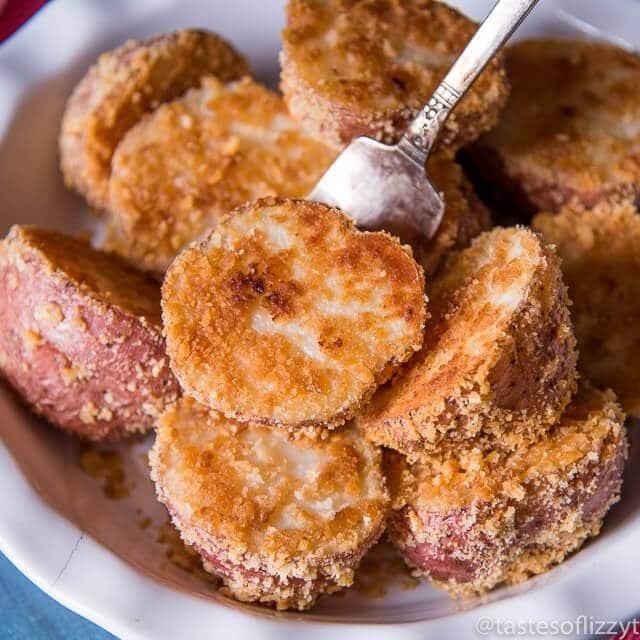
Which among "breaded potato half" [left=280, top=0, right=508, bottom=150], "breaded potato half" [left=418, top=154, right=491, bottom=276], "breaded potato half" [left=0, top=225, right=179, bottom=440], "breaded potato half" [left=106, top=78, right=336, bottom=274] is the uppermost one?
"breaded potato half" [left=280, top=0, right=508, bottom=150]

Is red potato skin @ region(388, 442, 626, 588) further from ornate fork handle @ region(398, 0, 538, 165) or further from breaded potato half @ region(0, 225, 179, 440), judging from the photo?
ornate fork handle @ region(398, 0, 538, 165)

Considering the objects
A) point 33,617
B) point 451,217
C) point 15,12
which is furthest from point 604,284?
point 15,12

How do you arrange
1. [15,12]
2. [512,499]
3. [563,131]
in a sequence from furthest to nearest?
[15,12]
[563,131]
[512,499]

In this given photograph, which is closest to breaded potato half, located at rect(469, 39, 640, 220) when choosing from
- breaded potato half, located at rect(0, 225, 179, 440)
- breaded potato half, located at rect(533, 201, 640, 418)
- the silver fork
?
breaded potato half, located at rect(533, 201, 640, 418)

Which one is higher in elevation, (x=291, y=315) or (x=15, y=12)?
(x=291, y=315)

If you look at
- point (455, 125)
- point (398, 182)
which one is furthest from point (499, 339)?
point (455, 125)

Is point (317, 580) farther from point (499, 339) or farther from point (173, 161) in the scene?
point (173, 161)

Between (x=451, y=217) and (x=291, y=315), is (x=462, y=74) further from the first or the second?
(x=291, y=315)
